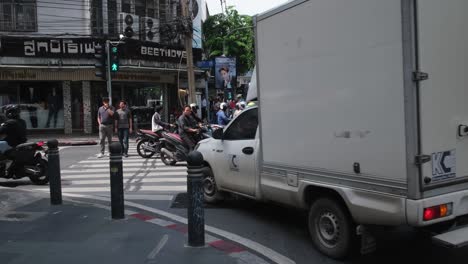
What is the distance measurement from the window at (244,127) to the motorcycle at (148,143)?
7.65 metres

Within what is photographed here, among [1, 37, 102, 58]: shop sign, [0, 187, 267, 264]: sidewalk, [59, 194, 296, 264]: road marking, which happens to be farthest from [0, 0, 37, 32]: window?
[59, 194, 296, 264]: road marking

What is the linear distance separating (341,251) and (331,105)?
4.99 ft

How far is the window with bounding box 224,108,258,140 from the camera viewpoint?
A: 7098 mm

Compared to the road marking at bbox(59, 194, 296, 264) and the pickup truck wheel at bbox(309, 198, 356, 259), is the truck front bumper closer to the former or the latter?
the pickup truck wheel at bbox(309, 198, 356, 259)

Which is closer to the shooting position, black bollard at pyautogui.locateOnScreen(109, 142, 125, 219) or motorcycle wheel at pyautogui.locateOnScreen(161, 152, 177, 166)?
black bollard at pyautogui.locateOnScreen(109, 142, 125, 219)

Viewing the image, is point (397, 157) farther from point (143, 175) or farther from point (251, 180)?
point (143, 175)

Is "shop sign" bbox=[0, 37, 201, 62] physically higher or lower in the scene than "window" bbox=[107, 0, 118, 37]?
lower

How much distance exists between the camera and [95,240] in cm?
604

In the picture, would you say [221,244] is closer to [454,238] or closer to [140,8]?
[454,238]

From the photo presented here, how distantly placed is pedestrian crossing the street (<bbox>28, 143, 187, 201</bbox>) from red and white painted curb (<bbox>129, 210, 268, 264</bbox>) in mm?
1698

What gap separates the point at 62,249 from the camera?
5684mm

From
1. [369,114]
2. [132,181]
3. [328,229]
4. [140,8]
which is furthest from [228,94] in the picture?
[369,114]

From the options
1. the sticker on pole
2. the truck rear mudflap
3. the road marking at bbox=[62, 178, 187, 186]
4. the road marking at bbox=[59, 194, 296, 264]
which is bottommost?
the road marking at bbox=[59, 194, 296, 264]

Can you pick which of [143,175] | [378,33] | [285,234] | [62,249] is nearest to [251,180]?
[285,234]
